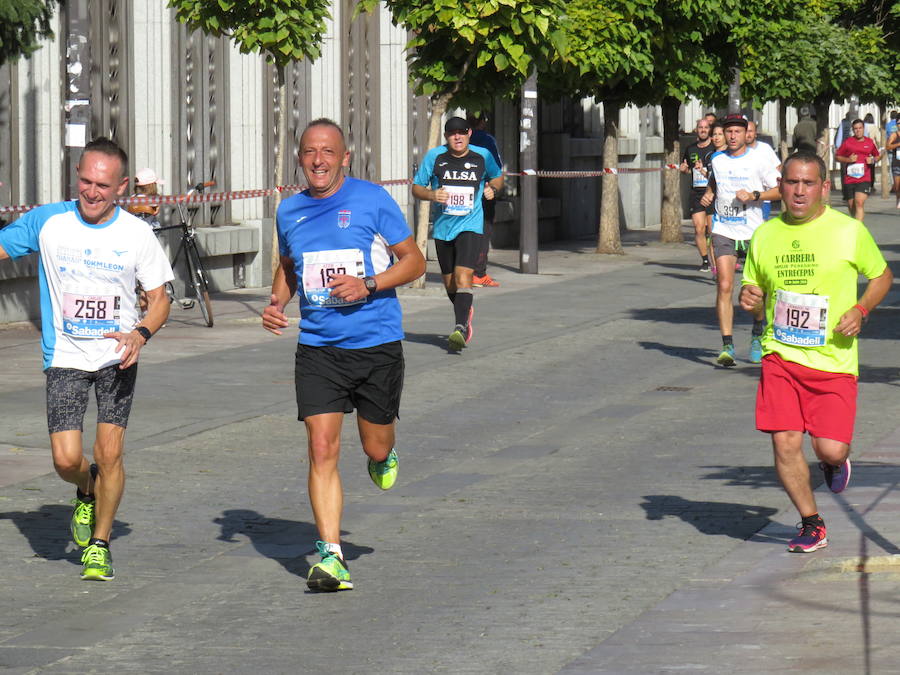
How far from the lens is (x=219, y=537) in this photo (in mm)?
8000

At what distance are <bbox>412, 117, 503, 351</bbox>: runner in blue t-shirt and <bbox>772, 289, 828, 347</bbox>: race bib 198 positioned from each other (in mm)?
7332

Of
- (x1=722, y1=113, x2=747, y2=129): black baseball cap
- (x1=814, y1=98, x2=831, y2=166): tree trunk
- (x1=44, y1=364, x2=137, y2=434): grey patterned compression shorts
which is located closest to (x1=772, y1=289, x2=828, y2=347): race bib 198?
(x1=44, y1=364, x2=137, y2=434): grey patterned compression shorts

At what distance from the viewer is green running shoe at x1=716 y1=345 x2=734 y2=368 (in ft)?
46.0

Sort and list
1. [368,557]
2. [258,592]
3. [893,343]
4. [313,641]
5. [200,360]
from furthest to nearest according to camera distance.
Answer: [893,343] < [200,360] < [368,557] < [258,592] < [313,641]

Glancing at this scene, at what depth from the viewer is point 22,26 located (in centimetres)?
1164

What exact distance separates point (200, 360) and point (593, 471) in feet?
17.7

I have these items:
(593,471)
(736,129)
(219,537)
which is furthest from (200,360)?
(219,537)

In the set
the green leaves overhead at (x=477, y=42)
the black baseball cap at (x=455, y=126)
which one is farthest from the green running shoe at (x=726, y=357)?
the green leaves overhead at (x=477, y=42)

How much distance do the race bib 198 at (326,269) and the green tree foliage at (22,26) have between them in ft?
16.2

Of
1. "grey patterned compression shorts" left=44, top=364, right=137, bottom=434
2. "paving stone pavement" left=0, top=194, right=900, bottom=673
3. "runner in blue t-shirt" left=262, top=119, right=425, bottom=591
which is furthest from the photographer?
"grey patterned compression shorts" left=44, top=364, right=137, bottom=434

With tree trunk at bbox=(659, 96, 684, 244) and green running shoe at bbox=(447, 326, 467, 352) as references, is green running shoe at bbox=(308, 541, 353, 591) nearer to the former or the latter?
green running shoe at bbox=(447, 326, 467, 352)

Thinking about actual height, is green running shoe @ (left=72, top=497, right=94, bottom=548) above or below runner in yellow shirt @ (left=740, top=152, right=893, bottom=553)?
below

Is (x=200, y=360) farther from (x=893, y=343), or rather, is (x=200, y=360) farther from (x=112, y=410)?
(x=112, y=410)

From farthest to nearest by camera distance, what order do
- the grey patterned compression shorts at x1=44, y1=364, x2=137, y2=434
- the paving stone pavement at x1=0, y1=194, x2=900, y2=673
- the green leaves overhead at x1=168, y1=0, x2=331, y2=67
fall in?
the green leaves overhead at x1=168, y1=0, x2=331, y2=67 < the grey patterned compression shorts at x1=44, y1=364, x2=137, y2=434 < the paving stone pavement at x1=0, y1=194, x2=900, y2=673
